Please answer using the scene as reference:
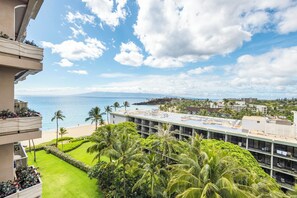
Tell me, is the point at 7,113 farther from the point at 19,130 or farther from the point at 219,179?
the point at 219,179

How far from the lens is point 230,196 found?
10125mm

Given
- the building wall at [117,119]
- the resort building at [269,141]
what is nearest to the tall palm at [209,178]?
the resort building at [269,141]

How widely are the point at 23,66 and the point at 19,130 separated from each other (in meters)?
3.10

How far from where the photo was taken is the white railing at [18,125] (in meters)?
8.28

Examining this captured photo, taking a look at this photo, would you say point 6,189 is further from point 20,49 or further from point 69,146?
point 69,146

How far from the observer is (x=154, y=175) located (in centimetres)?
1698

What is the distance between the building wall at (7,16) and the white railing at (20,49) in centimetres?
130

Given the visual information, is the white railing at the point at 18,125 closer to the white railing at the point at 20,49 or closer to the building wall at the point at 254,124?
the white railing at the point at 20,49

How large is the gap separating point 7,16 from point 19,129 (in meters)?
5.73

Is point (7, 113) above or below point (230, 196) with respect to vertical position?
above

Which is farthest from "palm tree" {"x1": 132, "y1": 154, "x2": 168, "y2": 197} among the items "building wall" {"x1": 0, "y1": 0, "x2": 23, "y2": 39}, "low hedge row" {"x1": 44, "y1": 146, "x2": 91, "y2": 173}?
"building wall" {"x1": 0, "y1": 0, "x2": 23, "y2": 39}

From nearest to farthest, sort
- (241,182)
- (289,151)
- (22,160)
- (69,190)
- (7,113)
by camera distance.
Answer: (7,113), (241,182), (22,160), (69,190), (289,151)

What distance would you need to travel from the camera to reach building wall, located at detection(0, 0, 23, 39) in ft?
29.6

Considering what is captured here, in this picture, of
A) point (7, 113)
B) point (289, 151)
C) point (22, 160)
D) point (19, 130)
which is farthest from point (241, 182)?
point (289, 151)
